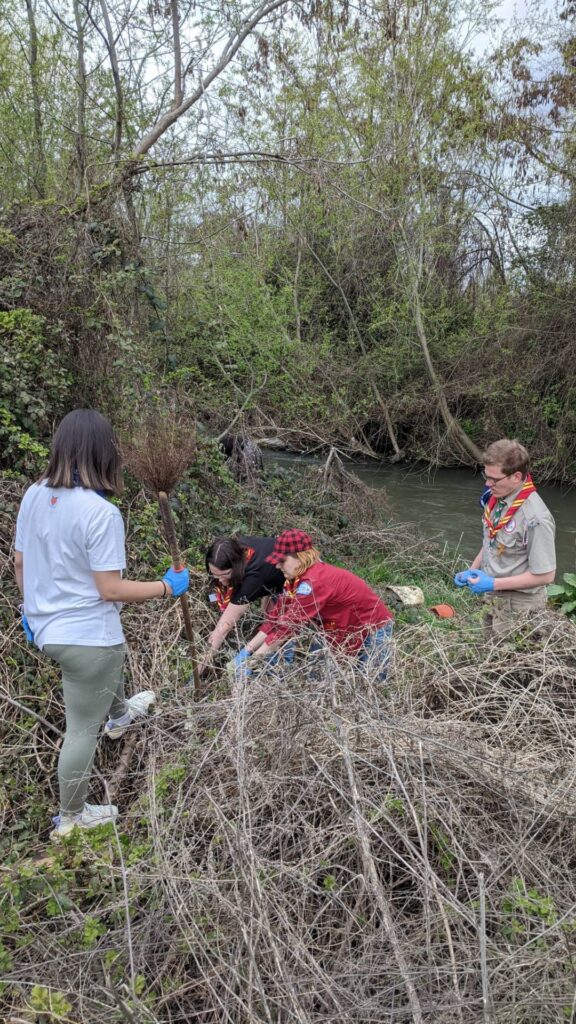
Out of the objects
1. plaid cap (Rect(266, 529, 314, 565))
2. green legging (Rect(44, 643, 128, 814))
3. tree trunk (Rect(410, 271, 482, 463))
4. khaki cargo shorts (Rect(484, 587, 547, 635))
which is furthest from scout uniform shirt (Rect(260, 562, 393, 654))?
tree trunk (Rect(410, 271, 482, 463))

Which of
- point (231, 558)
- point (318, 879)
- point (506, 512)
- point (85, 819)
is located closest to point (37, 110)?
point (231, 558)

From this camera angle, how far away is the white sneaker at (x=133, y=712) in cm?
315

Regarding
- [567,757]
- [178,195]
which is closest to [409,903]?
[567,757]

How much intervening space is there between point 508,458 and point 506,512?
0.32 metres

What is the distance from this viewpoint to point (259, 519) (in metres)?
6.20

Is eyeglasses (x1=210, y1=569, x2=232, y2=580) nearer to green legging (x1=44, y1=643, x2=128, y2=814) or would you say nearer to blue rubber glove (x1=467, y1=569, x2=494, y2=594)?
green legging (x1=44, y1=643, x2=128, y2=814)

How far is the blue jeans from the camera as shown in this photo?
313 cm

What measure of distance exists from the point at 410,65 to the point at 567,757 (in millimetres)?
12561

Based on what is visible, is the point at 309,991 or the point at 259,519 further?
the point at 259,519

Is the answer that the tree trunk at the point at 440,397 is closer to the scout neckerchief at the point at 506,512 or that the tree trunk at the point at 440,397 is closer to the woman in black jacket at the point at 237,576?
the scout neckerchief at the point at 506,512

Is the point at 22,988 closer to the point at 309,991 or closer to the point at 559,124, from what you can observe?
the point at 309,991

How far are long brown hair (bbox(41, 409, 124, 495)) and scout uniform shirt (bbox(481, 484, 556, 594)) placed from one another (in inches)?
87.6

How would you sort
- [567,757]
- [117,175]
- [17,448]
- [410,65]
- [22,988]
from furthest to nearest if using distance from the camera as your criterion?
[410,65] < [117,175] < [17,448] < [567,757] < [22,988]

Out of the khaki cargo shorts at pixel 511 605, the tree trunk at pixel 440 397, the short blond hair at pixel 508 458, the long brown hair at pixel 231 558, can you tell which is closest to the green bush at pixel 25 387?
the long brown hair at pixel 231 558
